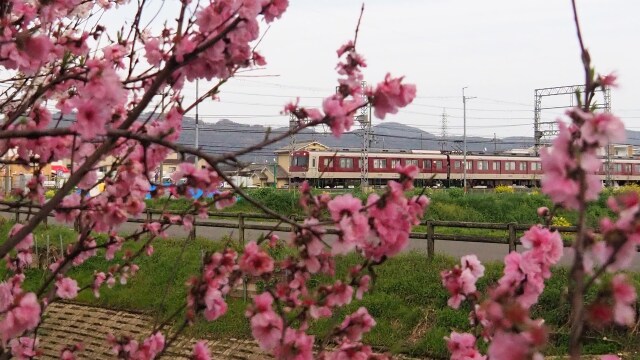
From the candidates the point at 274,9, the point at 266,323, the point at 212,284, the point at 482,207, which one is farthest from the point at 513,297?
the point at 482,207

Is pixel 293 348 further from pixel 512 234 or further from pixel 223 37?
pixel 512 234

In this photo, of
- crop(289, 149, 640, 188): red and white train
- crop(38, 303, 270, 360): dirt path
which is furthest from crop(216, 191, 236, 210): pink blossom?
crop(289, 149, 640, 188): red and white train

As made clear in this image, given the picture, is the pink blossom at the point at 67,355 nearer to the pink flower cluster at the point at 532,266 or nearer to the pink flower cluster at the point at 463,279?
the pink flower cluster at the point at 463,279

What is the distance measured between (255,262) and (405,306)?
6540mm

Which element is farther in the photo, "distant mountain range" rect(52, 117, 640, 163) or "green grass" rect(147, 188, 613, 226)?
"green grass" rect(147, 188, 613, 226)

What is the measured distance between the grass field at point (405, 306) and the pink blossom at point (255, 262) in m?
4.24

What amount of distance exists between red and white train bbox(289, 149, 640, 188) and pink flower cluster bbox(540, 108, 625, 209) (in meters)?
28.3

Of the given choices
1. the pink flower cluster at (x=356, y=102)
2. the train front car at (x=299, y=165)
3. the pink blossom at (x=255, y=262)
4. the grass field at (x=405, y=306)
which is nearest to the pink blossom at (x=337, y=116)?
the pink flower cluster at (x=356, y=102)

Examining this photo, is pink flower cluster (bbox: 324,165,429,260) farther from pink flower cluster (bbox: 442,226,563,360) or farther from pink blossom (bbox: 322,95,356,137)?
pink flower cluster (bbox: 442,226,563,360)

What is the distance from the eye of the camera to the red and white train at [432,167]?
32.5m

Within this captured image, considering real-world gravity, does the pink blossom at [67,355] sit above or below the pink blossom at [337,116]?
below

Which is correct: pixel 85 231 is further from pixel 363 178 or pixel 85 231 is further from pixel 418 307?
pixel 363 178

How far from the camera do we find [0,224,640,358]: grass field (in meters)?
6.69

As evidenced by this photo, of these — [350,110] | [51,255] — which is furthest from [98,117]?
[51,255]
